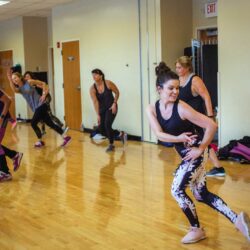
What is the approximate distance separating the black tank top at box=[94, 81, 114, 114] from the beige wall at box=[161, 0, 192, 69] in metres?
1.13

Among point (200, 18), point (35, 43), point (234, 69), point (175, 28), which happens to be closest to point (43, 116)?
point (175, 28)

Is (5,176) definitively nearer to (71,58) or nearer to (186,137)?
(186,137)

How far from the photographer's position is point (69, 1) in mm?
9672

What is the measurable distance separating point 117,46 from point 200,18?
1.65 metres

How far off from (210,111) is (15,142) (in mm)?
4885

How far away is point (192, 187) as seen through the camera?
10.7 ft

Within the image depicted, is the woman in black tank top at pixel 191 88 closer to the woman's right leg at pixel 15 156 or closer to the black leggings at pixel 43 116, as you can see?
the woman's right leg at pixel 15 156

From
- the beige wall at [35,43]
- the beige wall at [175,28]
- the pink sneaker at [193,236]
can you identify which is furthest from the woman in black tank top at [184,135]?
the beige wall at [35,43]

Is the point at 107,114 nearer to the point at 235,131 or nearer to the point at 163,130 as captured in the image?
the point at 235,131

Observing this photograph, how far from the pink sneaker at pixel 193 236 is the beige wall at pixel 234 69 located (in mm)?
3197

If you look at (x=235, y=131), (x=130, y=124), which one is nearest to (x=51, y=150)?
(x=130, y=124)

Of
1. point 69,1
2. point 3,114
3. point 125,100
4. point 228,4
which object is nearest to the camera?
point 3,114

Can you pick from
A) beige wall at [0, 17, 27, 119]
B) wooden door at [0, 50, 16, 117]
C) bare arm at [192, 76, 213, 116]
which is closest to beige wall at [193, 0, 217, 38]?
bare arm at [192, 76, 213, 116]

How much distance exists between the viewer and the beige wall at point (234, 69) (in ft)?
20.3
